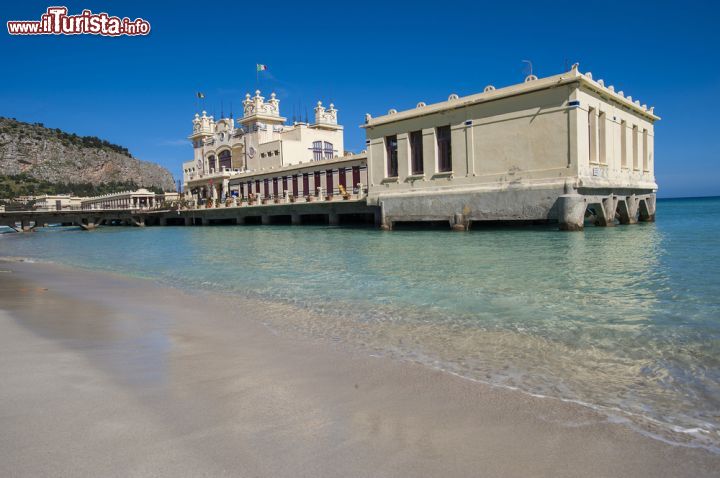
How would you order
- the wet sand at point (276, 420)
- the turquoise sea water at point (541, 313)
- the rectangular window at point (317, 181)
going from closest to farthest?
the wet sand at point (276, 420)
the turquoise sea water at point (541, 313)
the rectangular window at point (317, 181)

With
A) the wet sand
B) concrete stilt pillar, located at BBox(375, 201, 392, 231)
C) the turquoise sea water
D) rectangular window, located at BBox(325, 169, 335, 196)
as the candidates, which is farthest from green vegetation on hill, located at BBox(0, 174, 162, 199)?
the wet sand

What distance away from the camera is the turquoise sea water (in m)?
4.12

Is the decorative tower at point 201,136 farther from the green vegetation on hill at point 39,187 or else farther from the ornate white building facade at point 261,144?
the green vegetation on hill at point 39,187

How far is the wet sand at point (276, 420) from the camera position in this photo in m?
2.77

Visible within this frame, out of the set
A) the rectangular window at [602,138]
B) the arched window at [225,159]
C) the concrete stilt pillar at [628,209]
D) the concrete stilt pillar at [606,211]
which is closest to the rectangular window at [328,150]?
the arched window at [225,159]

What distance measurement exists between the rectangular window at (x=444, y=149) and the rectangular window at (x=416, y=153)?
1425 mm

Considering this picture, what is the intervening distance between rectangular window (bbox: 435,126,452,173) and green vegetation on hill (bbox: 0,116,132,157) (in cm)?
12948

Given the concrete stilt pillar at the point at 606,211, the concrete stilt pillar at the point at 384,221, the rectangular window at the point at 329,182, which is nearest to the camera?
the concrete stilt pillar at the point at 606,211

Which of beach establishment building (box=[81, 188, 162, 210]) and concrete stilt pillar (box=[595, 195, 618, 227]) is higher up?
beach establishment building (box=[81, 188, 162, 210])

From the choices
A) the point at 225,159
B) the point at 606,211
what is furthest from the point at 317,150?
the point at 606,211

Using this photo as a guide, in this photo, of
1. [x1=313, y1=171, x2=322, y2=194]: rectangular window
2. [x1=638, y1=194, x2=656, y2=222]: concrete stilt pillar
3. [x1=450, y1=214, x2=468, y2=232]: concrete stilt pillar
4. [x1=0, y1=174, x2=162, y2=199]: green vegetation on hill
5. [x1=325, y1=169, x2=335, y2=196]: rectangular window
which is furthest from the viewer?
[x1=0, y1=174, x2=162, y2=199]: green vegetation on hill

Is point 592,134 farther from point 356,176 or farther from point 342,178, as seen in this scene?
point 342,178

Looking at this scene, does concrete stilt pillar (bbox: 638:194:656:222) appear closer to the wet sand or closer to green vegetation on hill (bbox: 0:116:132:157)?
the wet sand

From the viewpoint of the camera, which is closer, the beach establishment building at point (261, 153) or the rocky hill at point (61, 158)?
the beach establishment building at point (261, 153)
